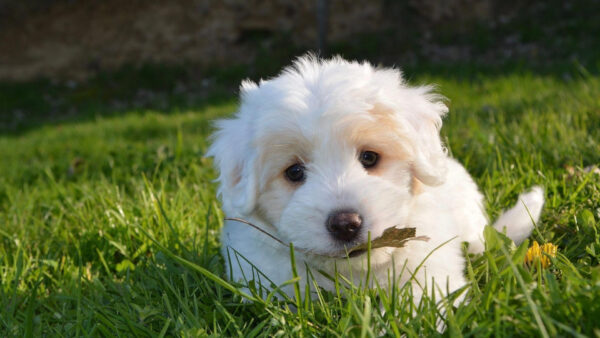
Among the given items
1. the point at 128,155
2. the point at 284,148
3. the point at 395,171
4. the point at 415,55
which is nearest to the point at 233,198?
the point at 284,148

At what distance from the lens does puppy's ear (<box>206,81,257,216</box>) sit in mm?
2361

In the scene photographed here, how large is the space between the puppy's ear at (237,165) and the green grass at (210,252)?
0.33 metres

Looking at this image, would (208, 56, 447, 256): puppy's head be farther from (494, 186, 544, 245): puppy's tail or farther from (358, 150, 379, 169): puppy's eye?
(494, 186, 544, 245): puppy's tail

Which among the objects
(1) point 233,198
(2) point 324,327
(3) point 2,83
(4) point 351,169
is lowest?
(3) point 2,83

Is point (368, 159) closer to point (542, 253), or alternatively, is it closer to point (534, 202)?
point (542, 253)

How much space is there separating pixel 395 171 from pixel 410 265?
39cm

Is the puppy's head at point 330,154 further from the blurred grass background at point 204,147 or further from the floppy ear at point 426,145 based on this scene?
the blurred grass background at point 204,147

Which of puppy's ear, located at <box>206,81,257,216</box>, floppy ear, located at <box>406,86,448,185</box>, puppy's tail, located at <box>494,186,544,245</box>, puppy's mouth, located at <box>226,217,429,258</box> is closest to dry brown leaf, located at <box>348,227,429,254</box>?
puppy's mouth, located at <box>226,217,429,258</box>

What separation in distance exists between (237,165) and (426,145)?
817mm

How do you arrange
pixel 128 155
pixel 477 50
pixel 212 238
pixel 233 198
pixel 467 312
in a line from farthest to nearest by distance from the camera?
pixel 477 50 < pixel 128 155 < pixel 212 238 < pixel 233 198 < pixel 467 312

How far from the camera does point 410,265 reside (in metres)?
2.30

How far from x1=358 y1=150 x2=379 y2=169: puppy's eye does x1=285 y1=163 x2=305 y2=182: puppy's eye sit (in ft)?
0.83

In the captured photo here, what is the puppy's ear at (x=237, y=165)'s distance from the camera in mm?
2361

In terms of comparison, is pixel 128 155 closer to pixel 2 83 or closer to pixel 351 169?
pixel 351 169
